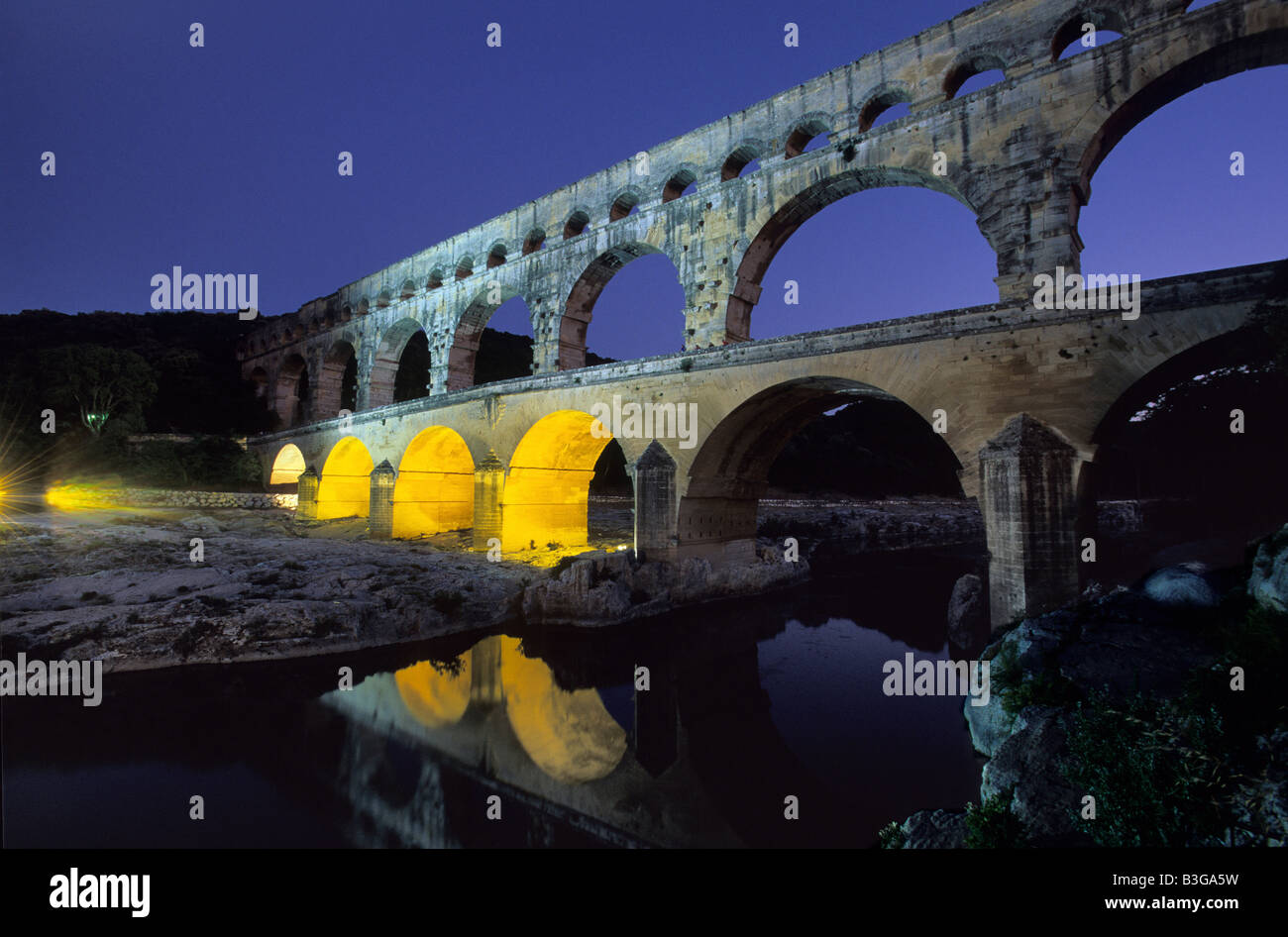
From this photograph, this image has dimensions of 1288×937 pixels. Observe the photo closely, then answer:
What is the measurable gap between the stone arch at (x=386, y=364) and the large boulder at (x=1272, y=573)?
91.7 feet

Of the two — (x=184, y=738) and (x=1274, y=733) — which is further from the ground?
(x=1274, y=733)

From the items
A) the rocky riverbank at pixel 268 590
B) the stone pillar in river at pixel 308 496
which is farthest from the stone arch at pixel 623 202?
the stone pillar in river at pixel 308 496

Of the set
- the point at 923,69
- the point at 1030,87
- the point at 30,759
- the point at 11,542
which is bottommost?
the point at 30,759

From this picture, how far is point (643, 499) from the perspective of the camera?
14562mm

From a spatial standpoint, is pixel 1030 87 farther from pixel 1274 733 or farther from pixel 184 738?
pixel 184 738

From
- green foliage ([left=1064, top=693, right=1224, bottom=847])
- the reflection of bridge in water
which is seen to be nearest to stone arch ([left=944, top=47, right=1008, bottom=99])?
the reflection of bridge in water

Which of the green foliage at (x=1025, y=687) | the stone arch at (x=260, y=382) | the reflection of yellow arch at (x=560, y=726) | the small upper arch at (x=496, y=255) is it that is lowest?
the reflection of yellow arch at (x=560, y=726)

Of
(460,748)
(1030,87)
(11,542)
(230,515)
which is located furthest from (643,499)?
(230,515)

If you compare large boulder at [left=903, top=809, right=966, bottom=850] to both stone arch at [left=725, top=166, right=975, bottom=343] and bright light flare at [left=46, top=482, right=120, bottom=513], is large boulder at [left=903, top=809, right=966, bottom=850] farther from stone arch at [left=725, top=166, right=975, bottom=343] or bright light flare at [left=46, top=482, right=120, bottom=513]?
bright light flare at [left=46, top=482, right=120, bottom=513]

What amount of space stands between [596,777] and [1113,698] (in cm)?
569

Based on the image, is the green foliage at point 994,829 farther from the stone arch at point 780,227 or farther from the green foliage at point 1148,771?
the stone arch at point 780,227

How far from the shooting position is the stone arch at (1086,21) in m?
10.7

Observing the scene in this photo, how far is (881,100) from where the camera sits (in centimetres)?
1384

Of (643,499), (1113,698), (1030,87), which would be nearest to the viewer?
(1113,698)
